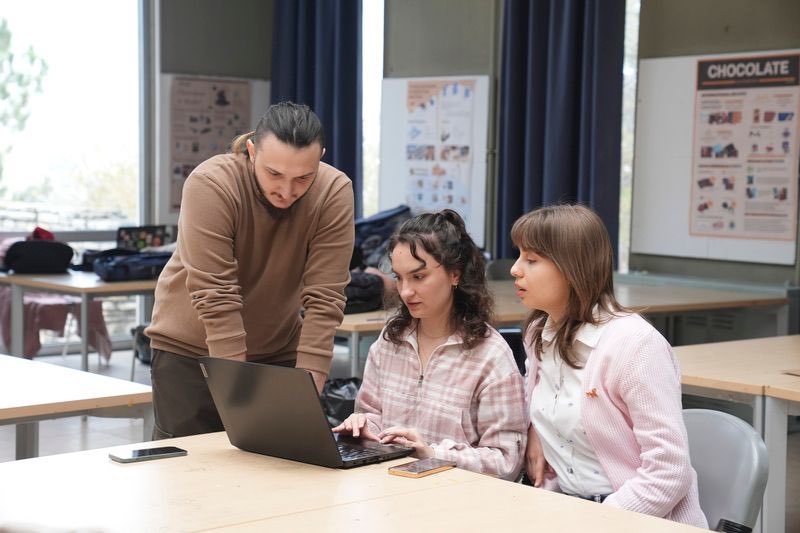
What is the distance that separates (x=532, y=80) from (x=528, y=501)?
4388 millimetres

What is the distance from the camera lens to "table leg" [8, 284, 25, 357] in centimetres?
508

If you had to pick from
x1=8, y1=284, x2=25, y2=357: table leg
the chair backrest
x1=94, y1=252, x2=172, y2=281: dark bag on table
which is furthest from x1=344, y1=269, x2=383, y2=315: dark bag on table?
the chair backrest

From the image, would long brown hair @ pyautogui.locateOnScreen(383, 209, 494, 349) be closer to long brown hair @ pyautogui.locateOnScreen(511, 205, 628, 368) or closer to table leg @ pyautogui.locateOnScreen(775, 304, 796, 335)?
long brown hair @ pyautogui.locateOnScreen(511, 205, 628, 368)

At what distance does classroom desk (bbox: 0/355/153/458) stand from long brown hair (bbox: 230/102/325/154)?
0.71 metres

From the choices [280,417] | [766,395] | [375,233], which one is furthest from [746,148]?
[280,417]

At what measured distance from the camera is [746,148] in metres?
5.32

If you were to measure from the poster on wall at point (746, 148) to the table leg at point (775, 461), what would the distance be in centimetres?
265

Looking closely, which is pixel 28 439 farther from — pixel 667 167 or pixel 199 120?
pixel 199 120

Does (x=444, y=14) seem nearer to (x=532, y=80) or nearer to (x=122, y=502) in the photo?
(x=532, y=80)

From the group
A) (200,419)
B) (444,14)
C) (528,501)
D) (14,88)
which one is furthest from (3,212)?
(528,501)

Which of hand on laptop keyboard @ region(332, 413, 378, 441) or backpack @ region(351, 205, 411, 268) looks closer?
hand on laptop keyboard @ region(332, 413, 378, 441)

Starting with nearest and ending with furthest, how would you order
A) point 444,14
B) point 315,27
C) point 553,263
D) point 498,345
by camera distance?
1. point 553,263
2. point 498,345
3. point 444,14
4. point 315,27

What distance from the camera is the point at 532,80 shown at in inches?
229

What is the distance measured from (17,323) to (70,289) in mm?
379
